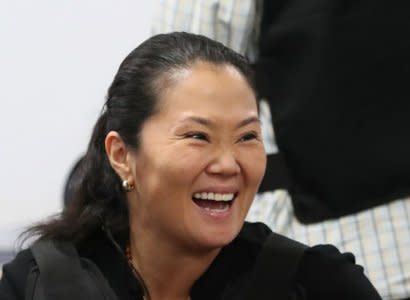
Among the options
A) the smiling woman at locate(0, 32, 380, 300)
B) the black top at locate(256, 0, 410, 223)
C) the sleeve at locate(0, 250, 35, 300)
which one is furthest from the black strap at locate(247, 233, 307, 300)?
the sleeve at locate(0, 250, 35, 300)

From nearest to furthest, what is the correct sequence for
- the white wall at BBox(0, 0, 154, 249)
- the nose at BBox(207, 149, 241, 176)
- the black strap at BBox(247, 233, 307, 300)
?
the nose at BBox(207, 149, 241, 176) → the black strap at BBox(247, 233, 307, 300) → the white wall at BBox(0, 0, 154, 249)

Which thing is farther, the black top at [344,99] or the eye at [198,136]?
→ the black top at [344,99]

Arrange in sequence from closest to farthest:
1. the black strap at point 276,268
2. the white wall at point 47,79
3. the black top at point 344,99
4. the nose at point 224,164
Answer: the nose at point 224,164
the black strap at point 276,268
the black top at point 344,99
the white wall at point 47,79

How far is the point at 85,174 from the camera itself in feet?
5.63

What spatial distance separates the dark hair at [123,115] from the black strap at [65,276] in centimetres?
7

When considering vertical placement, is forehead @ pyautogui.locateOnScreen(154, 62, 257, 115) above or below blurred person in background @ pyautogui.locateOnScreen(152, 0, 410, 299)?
above

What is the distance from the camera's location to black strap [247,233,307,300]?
155cm

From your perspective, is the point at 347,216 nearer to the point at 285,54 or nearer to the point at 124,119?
the point at 285,54

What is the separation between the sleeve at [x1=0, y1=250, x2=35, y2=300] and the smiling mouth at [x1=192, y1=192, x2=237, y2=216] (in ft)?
1.06

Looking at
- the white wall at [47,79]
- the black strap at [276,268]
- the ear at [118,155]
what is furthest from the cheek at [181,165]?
the white wall at [47,79]

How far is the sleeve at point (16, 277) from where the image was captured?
1.57 meters

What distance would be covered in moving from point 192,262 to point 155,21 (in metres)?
0.55

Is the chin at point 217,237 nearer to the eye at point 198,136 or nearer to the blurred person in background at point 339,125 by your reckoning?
the eye at point 198,136

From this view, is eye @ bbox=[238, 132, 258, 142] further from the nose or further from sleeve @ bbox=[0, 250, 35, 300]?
sleeve @ bbox=[0, 250, 35, 300]
